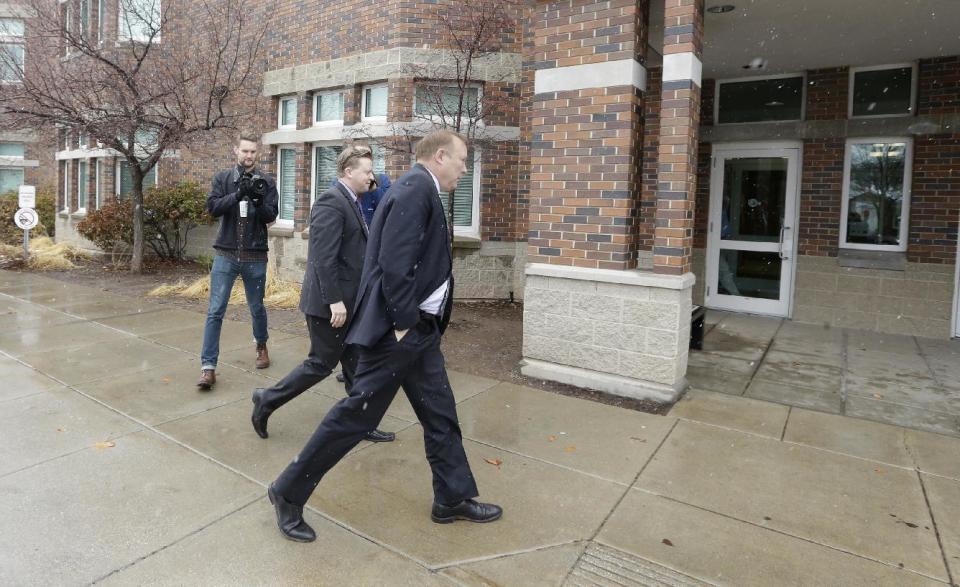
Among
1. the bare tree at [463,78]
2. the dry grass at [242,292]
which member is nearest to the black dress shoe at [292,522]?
the dry grass at [242,292]

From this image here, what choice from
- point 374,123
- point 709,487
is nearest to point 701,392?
point 709,487

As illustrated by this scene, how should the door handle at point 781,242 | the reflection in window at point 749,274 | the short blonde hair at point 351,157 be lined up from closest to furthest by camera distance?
1. the short blonde hair at point 351,157
2. the door handle at point 781,242
3. the reflection in window at point 749,274

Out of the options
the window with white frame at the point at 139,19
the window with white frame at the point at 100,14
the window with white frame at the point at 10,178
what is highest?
the window with white frame at the point at 100,14

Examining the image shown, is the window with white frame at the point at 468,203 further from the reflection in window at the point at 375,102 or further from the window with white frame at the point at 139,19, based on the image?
the window with white frame at the point at 139,19

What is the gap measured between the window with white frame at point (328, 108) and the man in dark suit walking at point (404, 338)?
8514mm

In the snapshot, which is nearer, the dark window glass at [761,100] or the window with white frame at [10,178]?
the dark window glass at [761,100]

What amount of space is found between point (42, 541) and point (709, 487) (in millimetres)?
3449

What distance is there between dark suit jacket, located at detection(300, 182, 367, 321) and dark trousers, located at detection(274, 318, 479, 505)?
1.03 m

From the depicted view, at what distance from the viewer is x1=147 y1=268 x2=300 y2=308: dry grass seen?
9312 mm

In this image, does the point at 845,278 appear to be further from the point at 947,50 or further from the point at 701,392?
the point at 701,392

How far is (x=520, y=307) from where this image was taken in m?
9.66

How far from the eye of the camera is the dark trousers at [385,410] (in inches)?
116

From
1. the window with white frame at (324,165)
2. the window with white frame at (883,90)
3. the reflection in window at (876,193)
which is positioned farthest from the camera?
the window with white frame at (324,165)

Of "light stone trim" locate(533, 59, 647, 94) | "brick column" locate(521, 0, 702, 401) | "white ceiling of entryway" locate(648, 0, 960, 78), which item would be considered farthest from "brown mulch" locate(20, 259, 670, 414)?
"white ceiling of entryway" locate(648, 0, 960, 78)
